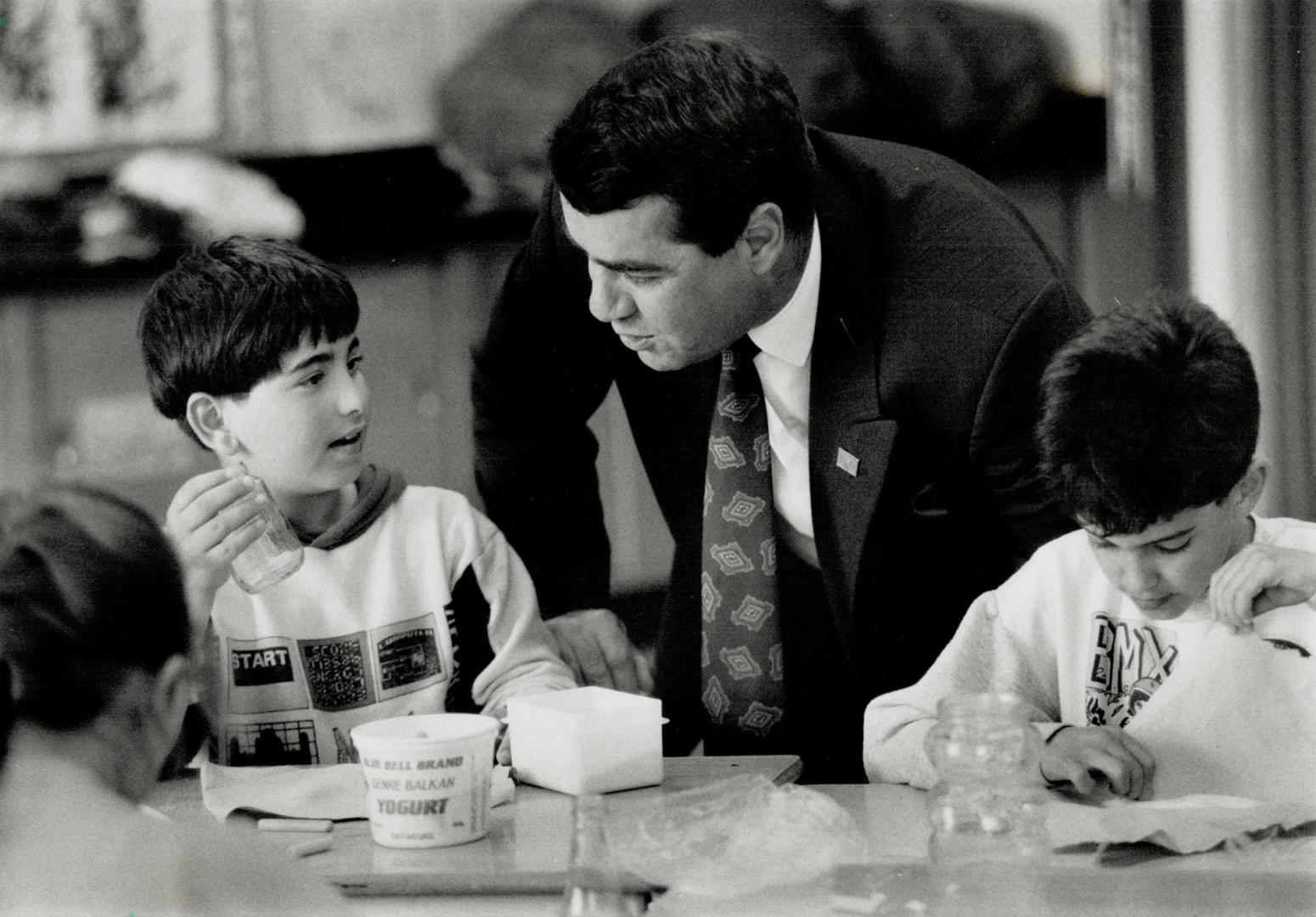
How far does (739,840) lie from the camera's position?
1003mm

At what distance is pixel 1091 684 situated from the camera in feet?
4.05

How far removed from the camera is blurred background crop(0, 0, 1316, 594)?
53.4 inches

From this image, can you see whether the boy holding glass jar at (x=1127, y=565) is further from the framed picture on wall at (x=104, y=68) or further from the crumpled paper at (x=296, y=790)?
the framed picture on wall at (x=104, y=68)

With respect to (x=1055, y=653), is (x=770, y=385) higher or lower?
higher

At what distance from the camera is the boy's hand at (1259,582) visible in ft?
3.67

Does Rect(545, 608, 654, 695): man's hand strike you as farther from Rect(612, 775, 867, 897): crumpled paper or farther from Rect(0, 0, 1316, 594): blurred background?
Rect(612, 775, 867, 897): crumpled paper

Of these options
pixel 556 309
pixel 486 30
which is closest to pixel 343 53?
pixel 486 30

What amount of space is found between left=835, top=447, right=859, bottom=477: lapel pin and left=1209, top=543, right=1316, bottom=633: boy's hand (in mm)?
333

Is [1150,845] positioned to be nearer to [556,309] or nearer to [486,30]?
[556,309]

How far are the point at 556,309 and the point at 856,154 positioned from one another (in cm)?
33

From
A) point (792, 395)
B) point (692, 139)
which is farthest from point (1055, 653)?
point (692, 139)

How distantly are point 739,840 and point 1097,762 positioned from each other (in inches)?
11.4

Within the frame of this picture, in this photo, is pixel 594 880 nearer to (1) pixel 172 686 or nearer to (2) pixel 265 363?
(1) pixel 172 686

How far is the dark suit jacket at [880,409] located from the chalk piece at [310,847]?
0.45 m
